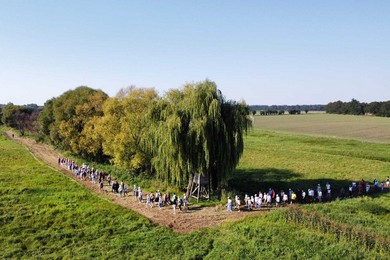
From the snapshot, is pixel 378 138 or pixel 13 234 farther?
pixel 378 138

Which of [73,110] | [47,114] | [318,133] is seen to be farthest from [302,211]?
[318,133]

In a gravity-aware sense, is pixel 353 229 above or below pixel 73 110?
below

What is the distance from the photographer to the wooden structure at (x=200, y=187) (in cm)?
3225

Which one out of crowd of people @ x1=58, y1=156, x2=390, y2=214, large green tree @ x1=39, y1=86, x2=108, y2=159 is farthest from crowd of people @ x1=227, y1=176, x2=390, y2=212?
large green tree @ x1=39, y1=86, x2=108, y2=159

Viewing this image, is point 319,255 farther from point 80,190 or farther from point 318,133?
point 318,133

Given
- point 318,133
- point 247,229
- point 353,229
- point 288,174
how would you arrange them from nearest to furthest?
point 353,229, point 247,229, point 288,174, point 318,133

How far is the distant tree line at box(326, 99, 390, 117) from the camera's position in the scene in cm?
15731

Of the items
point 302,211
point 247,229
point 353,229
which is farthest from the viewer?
point 302,211

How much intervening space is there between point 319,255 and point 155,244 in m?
10.2

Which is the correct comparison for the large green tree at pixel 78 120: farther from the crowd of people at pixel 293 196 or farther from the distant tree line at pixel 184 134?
the crowd of people at pixel 293 196

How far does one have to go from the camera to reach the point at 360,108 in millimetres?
175250

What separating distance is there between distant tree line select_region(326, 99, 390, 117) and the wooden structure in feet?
486

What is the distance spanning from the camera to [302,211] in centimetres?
2592

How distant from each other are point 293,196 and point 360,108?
16483cm
